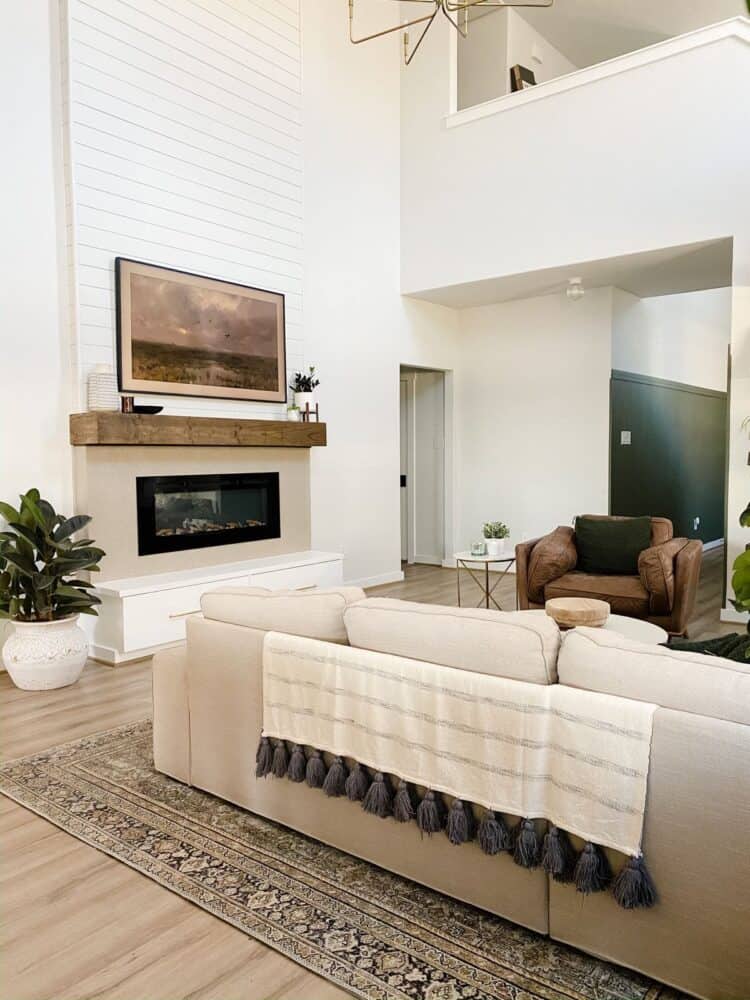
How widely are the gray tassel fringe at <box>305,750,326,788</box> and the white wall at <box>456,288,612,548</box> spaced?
547 centimetres

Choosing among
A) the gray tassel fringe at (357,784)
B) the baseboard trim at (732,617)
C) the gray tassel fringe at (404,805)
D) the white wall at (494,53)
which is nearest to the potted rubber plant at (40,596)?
the gray tassel fringe at (357,784)

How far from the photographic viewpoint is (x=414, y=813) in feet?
6.75

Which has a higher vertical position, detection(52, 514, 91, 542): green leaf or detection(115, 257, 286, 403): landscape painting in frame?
detection(115, 257, 286, 403): landscape painting in frame

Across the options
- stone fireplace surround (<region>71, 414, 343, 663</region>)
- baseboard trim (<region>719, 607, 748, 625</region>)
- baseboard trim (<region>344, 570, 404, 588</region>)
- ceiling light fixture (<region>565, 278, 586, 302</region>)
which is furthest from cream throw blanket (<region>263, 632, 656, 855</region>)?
ceiling light fixture (<region>565, 278, 586, 302</region>)

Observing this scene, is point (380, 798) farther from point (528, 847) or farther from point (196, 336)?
point (196, 336)

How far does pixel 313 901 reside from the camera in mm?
2105

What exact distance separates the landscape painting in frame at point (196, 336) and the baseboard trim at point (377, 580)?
1873mm

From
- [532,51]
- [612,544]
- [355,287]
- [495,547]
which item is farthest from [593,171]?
[495,547]

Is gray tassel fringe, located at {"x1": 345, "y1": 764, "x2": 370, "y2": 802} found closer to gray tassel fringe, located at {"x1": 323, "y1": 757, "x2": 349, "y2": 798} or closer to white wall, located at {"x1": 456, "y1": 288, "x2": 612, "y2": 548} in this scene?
gray tassel fringe, located at {"x1": 323, "y1": 757, "x2": 349, "y2": 798}

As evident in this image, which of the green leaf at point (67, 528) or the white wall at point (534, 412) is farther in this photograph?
the white wall at point (534, 412)

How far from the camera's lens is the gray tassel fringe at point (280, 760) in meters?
2.37

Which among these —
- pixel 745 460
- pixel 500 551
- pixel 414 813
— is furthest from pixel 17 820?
pixel 745 460

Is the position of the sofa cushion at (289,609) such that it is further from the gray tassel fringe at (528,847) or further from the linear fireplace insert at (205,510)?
Answer: the linear fireplace insert at (205,510)

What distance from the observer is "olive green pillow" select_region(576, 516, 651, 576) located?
5.05 meters
